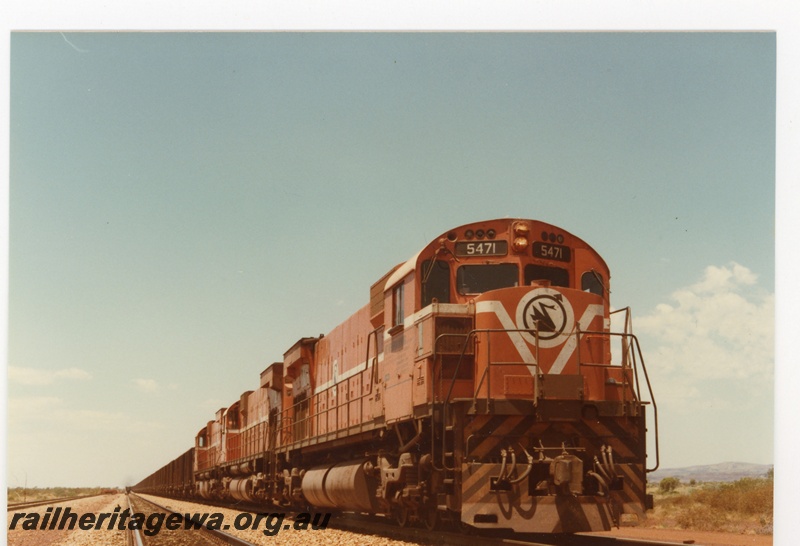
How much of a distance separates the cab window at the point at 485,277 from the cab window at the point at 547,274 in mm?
153

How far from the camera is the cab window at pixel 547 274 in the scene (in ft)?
33.0

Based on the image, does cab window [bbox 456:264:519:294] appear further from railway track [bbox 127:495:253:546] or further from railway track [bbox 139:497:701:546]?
railway track [bbox 127:495:253:546]

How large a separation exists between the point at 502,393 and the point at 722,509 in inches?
297

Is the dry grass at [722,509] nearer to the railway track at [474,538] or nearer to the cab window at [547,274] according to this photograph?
the railway track at [474,538]

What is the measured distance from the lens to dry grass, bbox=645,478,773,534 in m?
11.5

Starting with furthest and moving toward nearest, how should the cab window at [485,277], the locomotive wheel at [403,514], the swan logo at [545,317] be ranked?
the locomotive wheel at [403,514] → the cab window at [485,277] → the swan logo at [545,317]

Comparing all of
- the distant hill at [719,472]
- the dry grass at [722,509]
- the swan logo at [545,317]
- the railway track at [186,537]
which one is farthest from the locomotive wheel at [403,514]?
the dry grass at [722,509]

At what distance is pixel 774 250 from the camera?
31.2ft

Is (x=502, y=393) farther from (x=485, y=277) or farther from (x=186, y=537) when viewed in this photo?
(x=186, y=537)

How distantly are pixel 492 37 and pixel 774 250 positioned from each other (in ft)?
13.1

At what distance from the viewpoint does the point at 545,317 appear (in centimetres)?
958

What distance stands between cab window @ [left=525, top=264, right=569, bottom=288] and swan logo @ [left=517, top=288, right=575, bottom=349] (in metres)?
0.45
